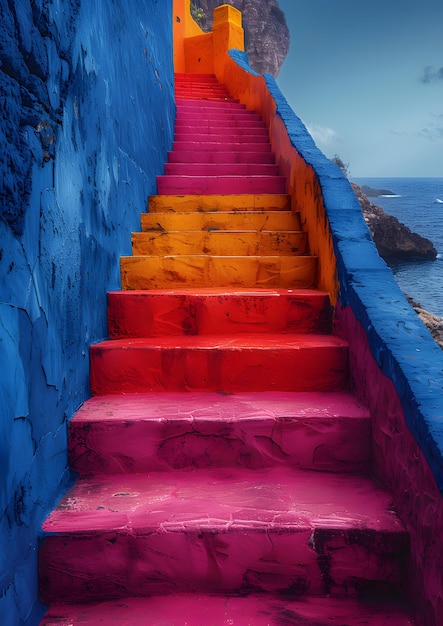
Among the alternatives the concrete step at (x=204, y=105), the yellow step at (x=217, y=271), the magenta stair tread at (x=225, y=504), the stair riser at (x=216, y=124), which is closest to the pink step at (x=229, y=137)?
the stair riser at (x=216, y=124)

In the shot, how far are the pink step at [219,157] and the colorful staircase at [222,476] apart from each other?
2328mm

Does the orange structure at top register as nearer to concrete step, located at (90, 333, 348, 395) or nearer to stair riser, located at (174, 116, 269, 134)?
stair riser, located at (174, 116, 269, 134)

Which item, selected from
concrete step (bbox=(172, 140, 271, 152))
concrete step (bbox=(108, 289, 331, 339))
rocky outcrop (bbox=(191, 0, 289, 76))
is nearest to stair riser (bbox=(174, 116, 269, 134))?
concrete step (bbox=(172, 140, 271, 152))

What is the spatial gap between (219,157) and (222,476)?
382cm

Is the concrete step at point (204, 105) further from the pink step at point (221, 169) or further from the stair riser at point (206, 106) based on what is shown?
the pink step at point (221, 169)

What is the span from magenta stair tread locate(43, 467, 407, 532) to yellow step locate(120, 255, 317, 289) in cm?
129

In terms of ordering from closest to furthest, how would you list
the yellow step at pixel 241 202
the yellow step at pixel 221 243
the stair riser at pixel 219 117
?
the yellow step at pixel 221 243, the yellow step at pixel 241 202, the stair riser at pixel 219 117

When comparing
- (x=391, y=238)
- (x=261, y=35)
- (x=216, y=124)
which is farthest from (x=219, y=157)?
(x=391, y=238)

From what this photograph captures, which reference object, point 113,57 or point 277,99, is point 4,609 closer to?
point 113,57

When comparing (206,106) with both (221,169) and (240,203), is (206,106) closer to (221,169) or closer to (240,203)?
(221,169)

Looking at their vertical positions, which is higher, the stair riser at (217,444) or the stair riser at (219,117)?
the stair riser at (219,117)

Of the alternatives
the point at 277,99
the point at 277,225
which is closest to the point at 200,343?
the point at 277,225

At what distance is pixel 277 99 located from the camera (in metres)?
4.98

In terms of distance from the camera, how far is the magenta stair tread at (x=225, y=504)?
1420mm
